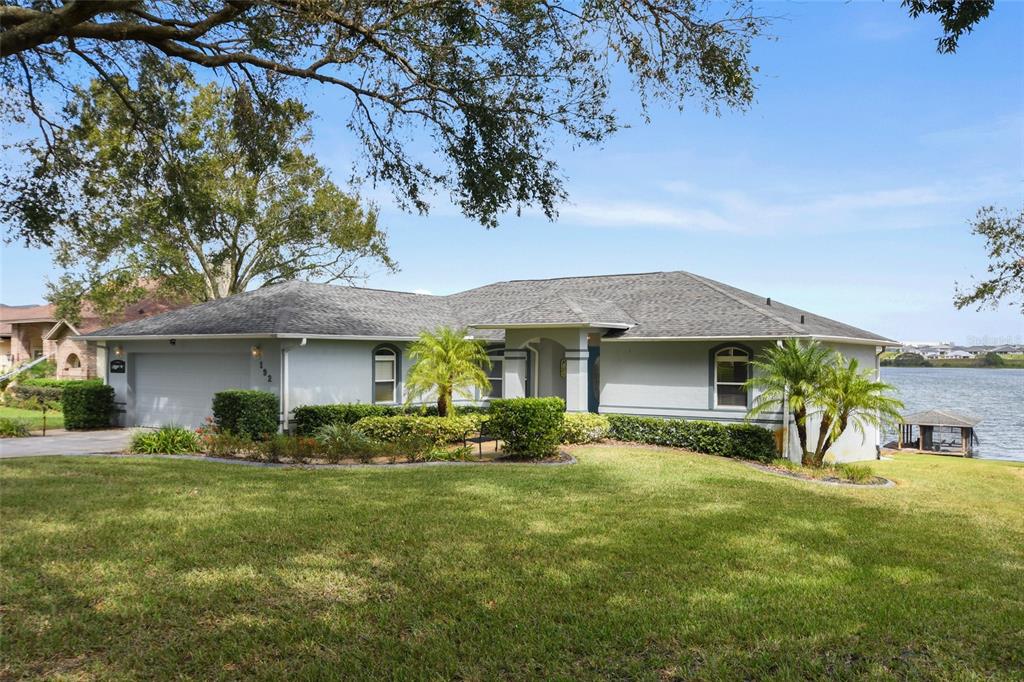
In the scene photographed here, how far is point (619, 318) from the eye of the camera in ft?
68.5

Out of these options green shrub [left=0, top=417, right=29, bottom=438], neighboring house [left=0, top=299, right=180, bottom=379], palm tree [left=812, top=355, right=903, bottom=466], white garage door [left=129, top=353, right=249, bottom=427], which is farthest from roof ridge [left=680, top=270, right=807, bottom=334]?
neighboring house [left=0, top=299, right=180, bottom=379]

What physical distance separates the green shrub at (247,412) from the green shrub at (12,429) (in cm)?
647

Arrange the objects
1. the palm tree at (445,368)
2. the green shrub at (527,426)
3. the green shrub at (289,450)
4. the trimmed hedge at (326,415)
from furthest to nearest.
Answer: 1. the trimmed hedge at (326,415)
2. the palm tree at (445,368)
3. the green shrub at (527,426)
4. the green shrub at (289,450)

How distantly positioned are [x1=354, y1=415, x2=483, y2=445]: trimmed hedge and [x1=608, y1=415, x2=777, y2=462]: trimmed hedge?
5001mm

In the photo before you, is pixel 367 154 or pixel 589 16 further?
pixel 367 154

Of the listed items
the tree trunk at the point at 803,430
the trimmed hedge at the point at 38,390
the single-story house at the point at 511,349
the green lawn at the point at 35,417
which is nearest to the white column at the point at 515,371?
the single-story house at the point at 511,349

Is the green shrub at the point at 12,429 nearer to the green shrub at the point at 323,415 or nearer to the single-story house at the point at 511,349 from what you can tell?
the single-story house at the point at 511,349

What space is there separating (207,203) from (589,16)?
8.32 m

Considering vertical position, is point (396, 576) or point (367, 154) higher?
point (367, 154)

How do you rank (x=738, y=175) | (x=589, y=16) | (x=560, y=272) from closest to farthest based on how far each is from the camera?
(x=589, y=16) < (x=738, y=175) < (x=560, y=272)

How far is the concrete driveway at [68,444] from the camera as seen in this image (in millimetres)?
15570

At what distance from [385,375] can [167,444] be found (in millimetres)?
6897

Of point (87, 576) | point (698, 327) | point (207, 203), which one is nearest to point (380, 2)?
point (207, 203)

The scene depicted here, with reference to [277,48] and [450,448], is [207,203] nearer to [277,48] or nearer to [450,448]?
[277,48]
